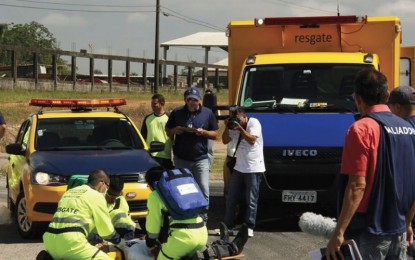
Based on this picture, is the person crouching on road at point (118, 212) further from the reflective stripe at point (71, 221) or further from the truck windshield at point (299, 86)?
the truck windshield at point (299, 86)

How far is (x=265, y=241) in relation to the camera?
8930 mm

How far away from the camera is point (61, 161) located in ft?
29.4

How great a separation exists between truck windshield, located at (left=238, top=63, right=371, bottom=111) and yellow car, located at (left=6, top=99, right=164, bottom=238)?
1.64m

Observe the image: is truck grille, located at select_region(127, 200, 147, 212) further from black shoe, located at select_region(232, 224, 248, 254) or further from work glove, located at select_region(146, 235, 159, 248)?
work glove, located at select_region(146, 235, 159, 248)

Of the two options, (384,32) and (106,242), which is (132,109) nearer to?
(384,32)

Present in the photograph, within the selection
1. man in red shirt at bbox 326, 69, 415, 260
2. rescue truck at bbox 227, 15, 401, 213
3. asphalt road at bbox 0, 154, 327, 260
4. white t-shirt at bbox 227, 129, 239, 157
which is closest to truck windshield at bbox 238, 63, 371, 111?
rescue truck at bbox 227, 15, 401, 213

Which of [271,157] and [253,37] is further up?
[253,37]

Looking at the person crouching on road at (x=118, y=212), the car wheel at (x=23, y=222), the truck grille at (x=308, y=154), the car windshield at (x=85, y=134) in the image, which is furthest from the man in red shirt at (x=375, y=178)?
the car windshield at (x=85, y=134)

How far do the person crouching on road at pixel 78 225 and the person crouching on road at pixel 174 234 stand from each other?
0.44 meters

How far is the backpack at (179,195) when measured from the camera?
5582mm

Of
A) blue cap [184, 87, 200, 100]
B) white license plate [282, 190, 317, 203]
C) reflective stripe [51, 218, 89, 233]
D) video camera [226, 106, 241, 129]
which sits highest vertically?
blue cap [184, 87, 200, 100]

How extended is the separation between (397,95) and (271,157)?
4.28m

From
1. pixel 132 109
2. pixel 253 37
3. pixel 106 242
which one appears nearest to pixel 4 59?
pixel 132 109

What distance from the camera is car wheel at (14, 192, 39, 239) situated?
873 centimetres
